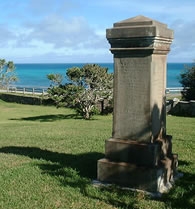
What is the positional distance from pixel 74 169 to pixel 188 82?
Answer: 21.0 metres

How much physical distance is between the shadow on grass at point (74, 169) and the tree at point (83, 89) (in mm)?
11267

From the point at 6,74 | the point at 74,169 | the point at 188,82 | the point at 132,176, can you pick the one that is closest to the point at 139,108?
the point at 132,176

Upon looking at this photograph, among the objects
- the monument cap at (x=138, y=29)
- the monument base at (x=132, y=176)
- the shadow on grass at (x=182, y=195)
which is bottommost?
the shadow on grass at (x=182, y=195)

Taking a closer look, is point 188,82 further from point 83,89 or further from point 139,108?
point 139,108

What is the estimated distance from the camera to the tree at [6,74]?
2139 inches

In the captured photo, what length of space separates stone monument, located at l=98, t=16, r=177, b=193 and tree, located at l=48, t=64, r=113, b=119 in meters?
14.6

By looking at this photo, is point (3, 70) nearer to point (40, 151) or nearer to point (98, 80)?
point (98, 80)

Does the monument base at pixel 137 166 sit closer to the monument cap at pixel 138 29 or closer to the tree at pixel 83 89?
the monument cap at pixel 138 29

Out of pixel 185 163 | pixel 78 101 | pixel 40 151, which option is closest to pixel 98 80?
pixel 78 101

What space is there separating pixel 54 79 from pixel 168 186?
15.9 m

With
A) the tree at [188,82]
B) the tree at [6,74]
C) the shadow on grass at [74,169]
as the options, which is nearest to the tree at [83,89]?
the tree at [188,82]

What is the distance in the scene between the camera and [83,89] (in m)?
21.0

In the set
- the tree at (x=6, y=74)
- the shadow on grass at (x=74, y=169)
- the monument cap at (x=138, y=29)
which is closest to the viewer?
the shadow on grass at (x=74, y=169)

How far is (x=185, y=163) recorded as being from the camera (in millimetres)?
7445
